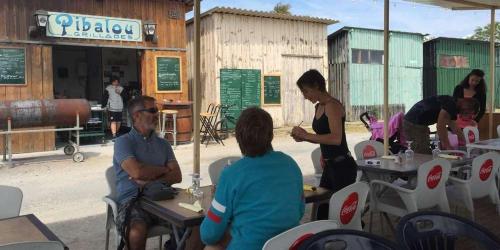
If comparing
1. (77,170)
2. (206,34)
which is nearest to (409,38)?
(206,34)

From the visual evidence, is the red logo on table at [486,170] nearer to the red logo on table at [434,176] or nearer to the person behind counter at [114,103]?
the red logo on table at [434,176]

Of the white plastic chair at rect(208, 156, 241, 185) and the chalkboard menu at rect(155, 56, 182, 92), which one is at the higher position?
the chalkboard menu at rect(155, 56, 182, 92)

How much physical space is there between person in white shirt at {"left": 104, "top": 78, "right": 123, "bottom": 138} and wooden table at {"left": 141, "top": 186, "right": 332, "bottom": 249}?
883 centimetres

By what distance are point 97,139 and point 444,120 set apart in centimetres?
969

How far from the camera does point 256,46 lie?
48.9 ft

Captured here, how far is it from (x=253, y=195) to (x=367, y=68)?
16.7 meters

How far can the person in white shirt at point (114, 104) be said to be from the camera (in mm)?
11820

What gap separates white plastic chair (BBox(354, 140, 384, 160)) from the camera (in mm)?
5434

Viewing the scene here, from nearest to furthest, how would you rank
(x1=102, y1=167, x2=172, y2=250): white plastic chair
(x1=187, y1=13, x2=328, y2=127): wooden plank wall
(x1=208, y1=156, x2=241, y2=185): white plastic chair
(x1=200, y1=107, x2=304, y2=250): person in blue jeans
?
(x1=200, y1=107, x2=304, y2=250): person in blue jeans
(x1=102, y1=167, x2=172, y2=250): white plastic chair
(x1=208, y1=156, x2=241, y2=185): white plastic chair
(x1=187, y1=13, x2=328, y2=127): wooden plank wall

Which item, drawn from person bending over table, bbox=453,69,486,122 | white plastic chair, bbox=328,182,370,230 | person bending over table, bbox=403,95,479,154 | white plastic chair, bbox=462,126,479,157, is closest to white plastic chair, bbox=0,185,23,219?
white plastic chair, bbox=328,182,370,230

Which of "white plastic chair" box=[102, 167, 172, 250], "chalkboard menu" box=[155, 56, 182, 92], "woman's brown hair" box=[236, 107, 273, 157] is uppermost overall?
"chalkboard menu" box=[155, 56, 182, 92]

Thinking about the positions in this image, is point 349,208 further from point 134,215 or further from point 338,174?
point 134,215

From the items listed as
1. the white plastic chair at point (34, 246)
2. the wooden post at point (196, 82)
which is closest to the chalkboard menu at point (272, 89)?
the wooden post at point (196, 82)

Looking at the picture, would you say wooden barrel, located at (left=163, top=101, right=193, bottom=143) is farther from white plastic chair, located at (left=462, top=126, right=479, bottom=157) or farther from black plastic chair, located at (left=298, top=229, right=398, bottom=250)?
black plastic chair, located at (left=298, top=229, right=398, bottom=250)
